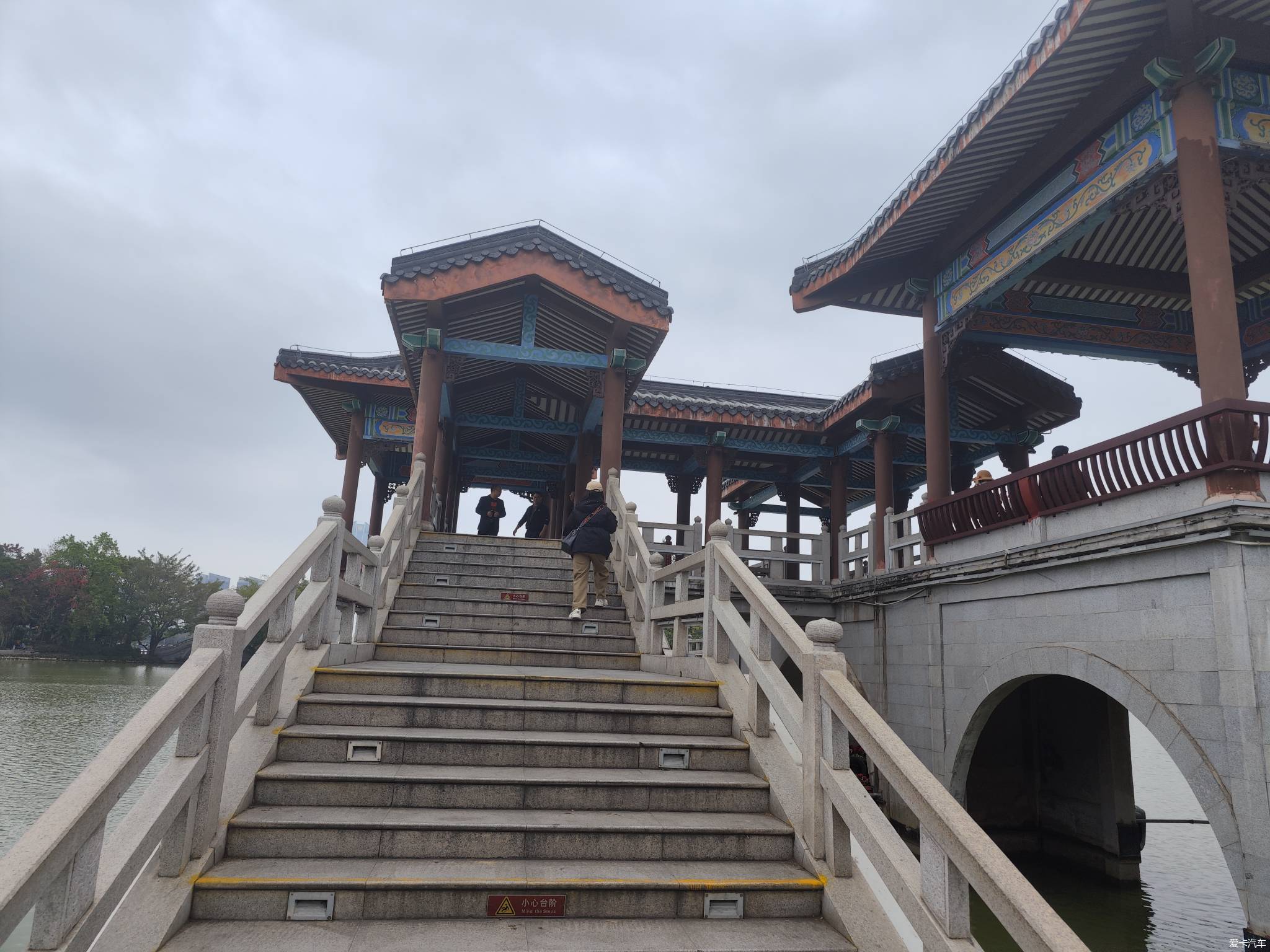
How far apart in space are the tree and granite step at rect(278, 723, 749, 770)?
3853cm

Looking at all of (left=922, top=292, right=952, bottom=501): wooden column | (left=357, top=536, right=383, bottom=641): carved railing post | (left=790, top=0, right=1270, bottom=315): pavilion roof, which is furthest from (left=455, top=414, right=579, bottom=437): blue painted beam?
(left=357, top=536, right=383, bottom=641): carved railing post

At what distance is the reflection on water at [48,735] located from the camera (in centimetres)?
793

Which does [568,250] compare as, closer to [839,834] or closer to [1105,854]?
[839,834]

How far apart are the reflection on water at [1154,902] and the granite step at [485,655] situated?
4.09 m

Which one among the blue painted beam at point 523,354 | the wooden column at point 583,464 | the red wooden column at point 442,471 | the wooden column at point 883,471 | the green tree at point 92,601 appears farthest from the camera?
the green tree at point 92,601

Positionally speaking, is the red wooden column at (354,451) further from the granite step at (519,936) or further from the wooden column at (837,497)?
the granite step at (519,936)

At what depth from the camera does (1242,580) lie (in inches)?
214

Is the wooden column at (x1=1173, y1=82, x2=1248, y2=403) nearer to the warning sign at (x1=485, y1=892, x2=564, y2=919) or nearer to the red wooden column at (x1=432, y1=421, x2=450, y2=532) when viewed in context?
the warning sign at (x1=485, y1=892, x2=564, y2=919)

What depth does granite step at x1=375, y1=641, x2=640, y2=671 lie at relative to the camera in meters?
6.75

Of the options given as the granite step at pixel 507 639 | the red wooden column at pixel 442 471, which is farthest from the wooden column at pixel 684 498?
the granite step at pixel 507 639

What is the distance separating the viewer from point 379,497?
809 inches

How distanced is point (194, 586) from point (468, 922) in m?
44.5

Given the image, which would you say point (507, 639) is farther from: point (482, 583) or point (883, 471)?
point (883, 471)

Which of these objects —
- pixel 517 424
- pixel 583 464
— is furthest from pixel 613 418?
pixel 517 424
